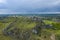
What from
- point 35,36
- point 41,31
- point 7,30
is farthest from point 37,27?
point 7,30

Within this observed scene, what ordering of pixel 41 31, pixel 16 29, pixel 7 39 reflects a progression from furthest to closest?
pixel 41 31, pixel 16 29, pixel 7 39

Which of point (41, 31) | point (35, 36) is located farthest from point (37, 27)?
point (35, 36)

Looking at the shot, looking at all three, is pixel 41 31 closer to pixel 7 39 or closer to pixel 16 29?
pixel 16 29

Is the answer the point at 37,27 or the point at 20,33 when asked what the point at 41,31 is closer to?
the point at 37,27

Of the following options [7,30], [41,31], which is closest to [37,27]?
[41,31]

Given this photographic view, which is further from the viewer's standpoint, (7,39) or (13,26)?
(13,26)

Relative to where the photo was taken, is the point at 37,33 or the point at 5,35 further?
the point at 37,33

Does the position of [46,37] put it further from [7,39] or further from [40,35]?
[7,39]

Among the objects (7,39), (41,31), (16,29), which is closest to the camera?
(7,39)
